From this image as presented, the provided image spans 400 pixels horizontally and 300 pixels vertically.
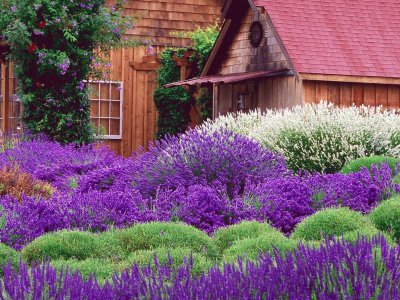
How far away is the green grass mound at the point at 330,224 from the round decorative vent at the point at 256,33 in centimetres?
1303

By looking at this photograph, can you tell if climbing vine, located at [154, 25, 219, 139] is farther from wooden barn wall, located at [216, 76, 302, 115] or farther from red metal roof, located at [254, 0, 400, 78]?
red metal roof, located at [254, 0, 400, 78]

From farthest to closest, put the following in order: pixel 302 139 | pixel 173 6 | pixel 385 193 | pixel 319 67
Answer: pixel 173 6 < pixel 319 67 < pixel 302 139 < pixel 385 193

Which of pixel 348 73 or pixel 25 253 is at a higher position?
pixel 348 73

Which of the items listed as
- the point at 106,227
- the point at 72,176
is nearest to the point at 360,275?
the point at 106,227

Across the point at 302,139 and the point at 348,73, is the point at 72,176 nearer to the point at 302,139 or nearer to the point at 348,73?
the point at 302,139

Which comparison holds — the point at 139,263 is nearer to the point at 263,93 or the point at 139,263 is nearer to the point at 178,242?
the point at 178,242

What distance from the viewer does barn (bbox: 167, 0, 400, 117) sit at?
60.2ft

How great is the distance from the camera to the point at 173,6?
2475cm

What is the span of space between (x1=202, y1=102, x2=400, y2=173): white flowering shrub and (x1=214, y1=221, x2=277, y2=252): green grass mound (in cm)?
566

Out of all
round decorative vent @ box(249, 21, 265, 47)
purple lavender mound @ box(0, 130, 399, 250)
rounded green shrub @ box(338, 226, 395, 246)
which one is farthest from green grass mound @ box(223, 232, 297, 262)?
round decorative vent @ box(249, 21, 265, 47)

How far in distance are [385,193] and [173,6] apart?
53.3ft

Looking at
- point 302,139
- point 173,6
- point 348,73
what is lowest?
point 302,139

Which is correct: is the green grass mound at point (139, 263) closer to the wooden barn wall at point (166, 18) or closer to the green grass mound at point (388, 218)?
the green grass mound at point (388, 218)

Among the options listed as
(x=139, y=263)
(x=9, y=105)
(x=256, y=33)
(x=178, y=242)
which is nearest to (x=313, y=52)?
(x=256, y=33)
